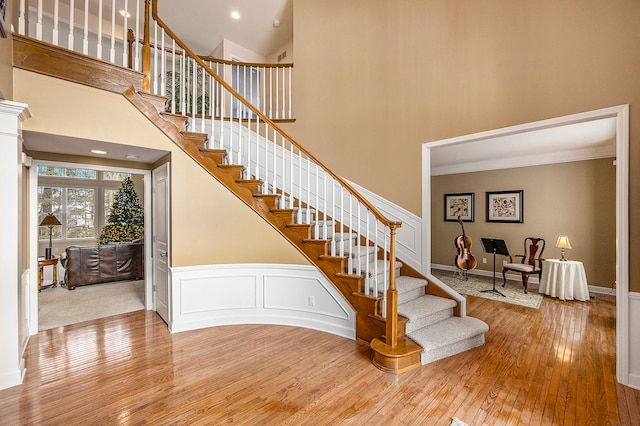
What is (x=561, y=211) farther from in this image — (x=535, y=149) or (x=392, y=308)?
(x=392, y=308)

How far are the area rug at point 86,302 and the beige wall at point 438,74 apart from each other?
396 centimetres

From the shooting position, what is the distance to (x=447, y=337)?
9.42ft

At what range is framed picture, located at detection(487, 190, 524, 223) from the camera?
6.09m

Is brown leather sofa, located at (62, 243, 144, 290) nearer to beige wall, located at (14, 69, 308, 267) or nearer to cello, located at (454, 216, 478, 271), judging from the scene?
beige wall, located at (14, 69, 308, 267)

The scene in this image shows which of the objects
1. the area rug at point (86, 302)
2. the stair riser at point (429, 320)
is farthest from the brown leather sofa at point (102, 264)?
the stair riser at point (429, 320)

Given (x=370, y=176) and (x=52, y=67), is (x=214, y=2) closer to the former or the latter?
(x=52, y=67)

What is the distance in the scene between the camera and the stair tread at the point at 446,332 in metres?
2.77

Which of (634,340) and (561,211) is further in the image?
(561,211)

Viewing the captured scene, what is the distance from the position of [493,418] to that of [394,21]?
183 inches

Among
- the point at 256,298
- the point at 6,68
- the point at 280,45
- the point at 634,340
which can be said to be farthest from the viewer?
the point at 280,45

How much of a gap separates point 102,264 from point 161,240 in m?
2.93

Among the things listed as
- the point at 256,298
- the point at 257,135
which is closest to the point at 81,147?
the point at 257,135

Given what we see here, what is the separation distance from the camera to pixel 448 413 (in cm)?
202

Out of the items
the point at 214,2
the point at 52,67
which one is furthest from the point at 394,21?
the point at 52,67
